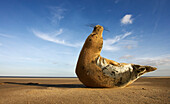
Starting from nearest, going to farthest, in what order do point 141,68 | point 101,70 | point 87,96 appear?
point 87,96
point 101,70
point 141,68

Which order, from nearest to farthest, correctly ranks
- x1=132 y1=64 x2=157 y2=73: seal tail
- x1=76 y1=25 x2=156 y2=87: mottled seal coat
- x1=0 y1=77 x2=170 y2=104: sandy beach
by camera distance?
1. x1=0 y1=77 x2=170 y2=104: sandy beach
2. x1=76 y1=25 x2=156 y2=87: mottled seal coat
3. x1=132 y1=64 x2=157 y2=73: seal tail

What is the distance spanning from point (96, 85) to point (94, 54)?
201cm

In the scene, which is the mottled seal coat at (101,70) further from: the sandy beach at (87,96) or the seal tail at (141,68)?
the sandy beach at (87,96)

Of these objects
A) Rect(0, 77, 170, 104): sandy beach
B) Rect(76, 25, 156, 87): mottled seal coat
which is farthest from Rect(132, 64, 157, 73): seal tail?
Rect(0, 77, 170, 104): sandy beach

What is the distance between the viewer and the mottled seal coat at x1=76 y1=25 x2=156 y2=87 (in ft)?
25.4

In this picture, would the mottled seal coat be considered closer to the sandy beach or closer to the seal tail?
the seal tail

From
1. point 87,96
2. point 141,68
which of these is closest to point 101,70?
point 141,68

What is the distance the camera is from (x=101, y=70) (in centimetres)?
776

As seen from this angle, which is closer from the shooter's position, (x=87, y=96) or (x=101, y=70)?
(x=87, y=96)

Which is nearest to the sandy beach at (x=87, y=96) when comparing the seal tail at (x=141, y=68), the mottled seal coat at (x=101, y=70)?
the mottled seal coat at (x=101, y=70)

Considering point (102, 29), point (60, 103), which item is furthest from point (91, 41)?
point (60, 103)

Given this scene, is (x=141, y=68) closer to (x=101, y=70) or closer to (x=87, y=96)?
(x=101, y=70)

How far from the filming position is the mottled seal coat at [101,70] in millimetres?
7754

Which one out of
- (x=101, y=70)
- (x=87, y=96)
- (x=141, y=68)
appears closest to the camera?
(x=87, y=96)
